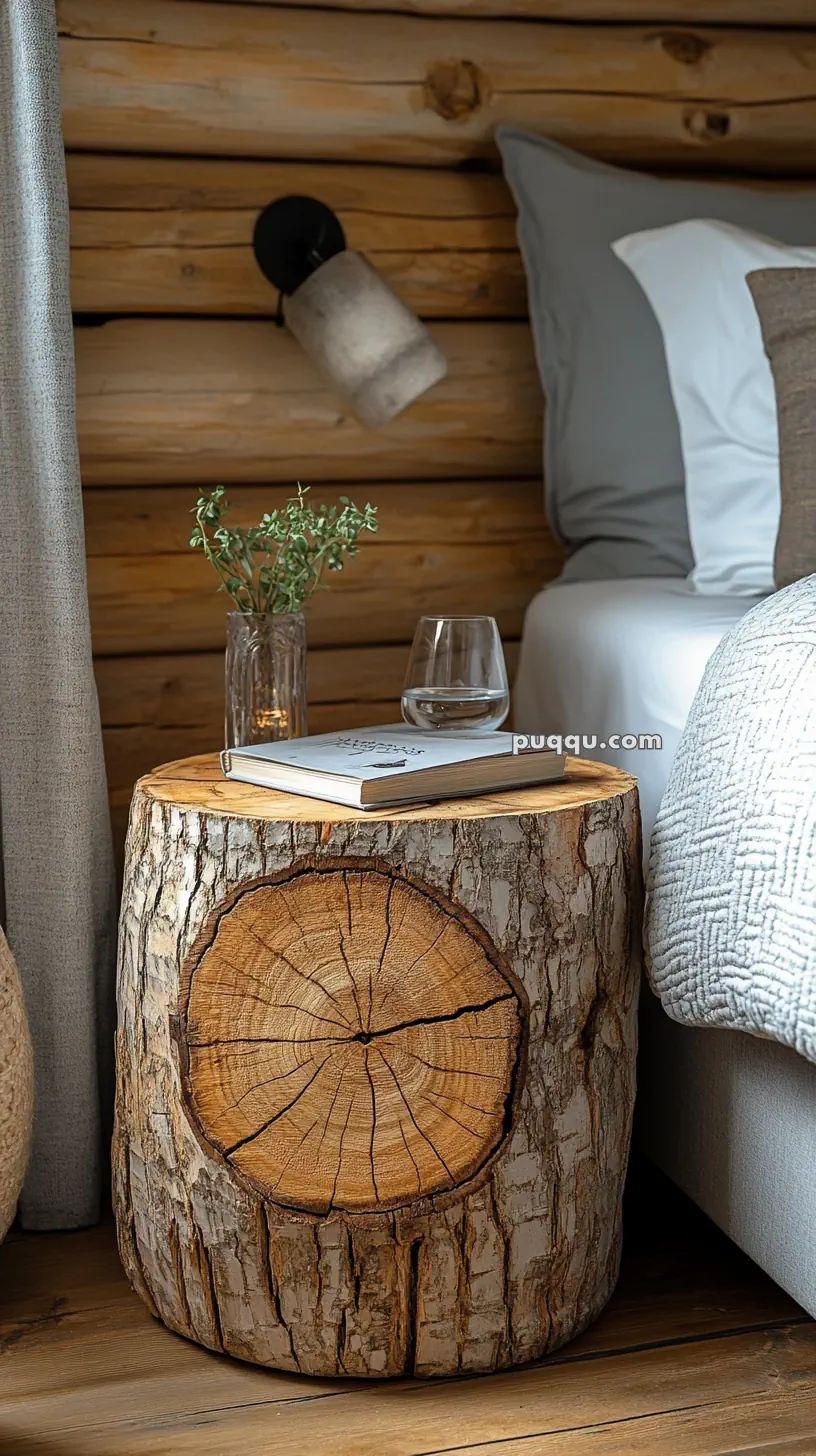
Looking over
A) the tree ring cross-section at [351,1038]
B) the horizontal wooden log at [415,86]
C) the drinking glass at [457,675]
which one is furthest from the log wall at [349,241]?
the tree ring cross-section at [351,1038]

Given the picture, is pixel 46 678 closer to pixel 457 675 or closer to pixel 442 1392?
pixel 457 675

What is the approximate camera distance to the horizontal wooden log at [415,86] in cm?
189

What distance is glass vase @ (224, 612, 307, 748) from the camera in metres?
1.65

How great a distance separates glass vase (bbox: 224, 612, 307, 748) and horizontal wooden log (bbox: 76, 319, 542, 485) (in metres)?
0.43

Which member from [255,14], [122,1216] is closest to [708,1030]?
[122,1216]

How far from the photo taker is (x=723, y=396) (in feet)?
6.10

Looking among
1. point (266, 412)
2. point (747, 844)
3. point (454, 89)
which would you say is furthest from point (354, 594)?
point (747, 844)

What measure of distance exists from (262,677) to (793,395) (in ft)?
2.32

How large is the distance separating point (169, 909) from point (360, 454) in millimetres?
915

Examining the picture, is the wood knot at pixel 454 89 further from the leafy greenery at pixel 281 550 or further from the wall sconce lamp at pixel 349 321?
the leafy greenery at pixel 281 550

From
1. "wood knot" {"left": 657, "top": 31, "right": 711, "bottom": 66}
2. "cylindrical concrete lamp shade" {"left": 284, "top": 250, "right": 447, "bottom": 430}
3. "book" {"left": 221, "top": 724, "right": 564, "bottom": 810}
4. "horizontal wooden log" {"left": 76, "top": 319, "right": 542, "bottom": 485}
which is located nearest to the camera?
"book" {"left": 221, "top": 724, "right": 564, "bottom": 810}

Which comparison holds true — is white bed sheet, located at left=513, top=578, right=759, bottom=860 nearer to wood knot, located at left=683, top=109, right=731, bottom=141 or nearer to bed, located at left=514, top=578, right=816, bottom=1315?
bed, located at left=514, top=578, right=816, bottom=1315

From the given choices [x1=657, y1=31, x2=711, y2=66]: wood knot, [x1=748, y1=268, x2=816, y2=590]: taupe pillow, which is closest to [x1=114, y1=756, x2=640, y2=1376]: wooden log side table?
[x1=748, y1=268, x2=816, y2=590]: taupe pillow

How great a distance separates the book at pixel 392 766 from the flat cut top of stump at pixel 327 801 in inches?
0.4
